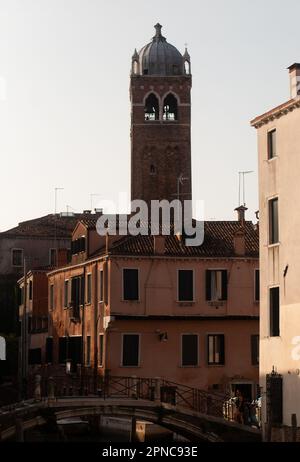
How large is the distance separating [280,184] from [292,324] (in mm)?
3766

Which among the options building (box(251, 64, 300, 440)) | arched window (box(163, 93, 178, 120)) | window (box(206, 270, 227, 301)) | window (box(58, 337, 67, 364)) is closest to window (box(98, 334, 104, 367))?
window (box(206, 270, 227, 301))

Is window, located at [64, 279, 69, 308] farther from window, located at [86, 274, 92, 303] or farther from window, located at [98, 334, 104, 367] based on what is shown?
window, located at [98, 334, 104, 367]

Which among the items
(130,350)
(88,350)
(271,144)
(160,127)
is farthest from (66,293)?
(160,127)

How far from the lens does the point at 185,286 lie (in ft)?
141

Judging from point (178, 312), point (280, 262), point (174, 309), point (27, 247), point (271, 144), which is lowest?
point (178, 312)

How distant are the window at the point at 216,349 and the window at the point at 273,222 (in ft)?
36.9

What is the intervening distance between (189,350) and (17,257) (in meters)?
21.5

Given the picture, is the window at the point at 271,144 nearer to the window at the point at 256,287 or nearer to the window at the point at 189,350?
the window at the point at 256,287

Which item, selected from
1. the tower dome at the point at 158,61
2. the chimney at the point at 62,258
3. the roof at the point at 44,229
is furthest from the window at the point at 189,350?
the tower dome at the point at 158,61

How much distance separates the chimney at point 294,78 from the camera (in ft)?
105

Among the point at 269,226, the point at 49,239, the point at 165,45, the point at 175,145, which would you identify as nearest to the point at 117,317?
the point at 269,226

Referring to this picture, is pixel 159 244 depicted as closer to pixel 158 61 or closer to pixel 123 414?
pixel 123 414

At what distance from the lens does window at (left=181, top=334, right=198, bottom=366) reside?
42.2 m

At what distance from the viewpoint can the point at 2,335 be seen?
5569 centimetres
